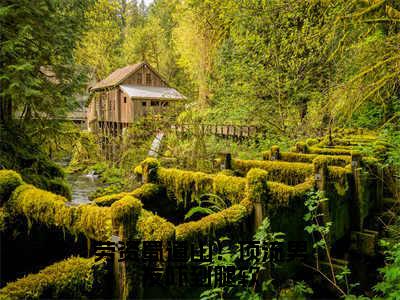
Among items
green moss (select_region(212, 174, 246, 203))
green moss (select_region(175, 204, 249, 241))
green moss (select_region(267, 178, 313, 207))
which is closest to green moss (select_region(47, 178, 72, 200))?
green moss (select_region(212, 174, 246, 203))

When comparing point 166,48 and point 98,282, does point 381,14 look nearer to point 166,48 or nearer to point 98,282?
point 98,282

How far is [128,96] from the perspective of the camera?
26.4 m

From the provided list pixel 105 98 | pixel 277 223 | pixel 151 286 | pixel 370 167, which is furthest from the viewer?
pixel 105 98

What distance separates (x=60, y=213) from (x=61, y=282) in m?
0.96

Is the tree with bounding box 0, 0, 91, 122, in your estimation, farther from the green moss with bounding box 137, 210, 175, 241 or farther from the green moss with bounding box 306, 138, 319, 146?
the green moss with bounding box 306, 138, 319, 146

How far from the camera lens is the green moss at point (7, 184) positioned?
3.86 metres

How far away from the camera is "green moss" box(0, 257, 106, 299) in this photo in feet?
8.03

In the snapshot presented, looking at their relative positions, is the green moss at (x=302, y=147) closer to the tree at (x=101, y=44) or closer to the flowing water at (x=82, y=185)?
the flowing water at (x=82, y=185)

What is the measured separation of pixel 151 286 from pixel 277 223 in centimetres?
248

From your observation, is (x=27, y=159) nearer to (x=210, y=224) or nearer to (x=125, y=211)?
(x=210, y=224)

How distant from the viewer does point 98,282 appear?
2.92 m

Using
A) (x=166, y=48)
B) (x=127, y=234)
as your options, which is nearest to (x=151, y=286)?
(x=127, y=234)

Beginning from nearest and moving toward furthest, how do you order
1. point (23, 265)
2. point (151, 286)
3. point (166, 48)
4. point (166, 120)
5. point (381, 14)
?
point (151, 286), point (23, 265), point (381, 14), point (166, 120), point (166, 48)

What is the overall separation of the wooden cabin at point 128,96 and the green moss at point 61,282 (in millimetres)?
22754
